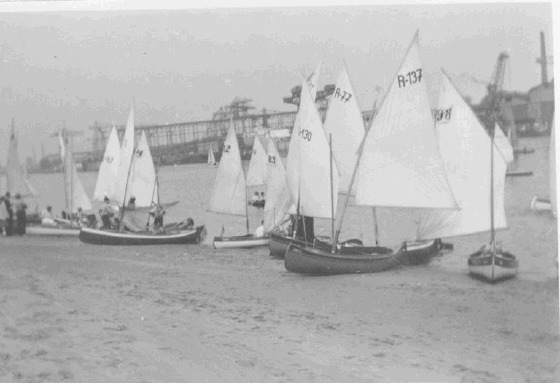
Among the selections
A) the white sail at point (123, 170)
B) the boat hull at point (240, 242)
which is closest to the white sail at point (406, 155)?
the boat hull at point (240, 242)

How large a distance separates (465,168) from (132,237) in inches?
419

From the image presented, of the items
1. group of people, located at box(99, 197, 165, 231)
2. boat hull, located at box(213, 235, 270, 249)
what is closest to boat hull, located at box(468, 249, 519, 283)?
boat hull, located at box(213, 235, 270, 249)

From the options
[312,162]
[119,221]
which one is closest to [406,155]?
[312,162]

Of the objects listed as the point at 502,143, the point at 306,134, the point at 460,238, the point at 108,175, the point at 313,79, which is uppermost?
the point at 313,79

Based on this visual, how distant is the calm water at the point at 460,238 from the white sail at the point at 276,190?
3.58ft

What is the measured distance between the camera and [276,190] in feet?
62.9

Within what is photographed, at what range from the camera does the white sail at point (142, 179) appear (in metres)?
23.6

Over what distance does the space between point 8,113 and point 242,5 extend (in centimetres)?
490

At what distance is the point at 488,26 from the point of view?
10.4m

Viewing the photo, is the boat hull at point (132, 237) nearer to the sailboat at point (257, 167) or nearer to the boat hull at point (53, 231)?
the boat hull at point (53, 231)

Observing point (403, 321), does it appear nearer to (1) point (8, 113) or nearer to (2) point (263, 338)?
(2) point (263, 338)

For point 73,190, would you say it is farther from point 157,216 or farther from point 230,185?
point 230,185

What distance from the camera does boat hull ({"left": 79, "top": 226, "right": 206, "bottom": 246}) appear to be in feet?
66.6

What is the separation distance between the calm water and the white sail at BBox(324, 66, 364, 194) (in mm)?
3342
